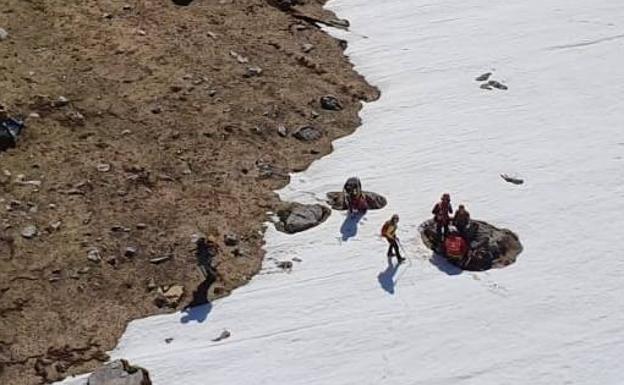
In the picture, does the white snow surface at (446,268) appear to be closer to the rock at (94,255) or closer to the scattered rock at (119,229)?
the rock at (94,255)

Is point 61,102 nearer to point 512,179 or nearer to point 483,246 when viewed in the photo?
point 483,246

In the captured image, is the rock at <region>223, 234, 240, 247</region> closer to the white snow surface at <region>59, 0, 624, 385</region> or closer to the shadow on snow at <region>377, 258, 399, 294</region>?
the white snow surface at <region>59, 0, 624, 385</region>

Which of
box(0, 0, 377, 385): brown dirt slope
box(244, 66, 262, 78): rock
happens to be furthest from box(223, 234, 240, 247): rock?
box(244, 66, 262, 78): rock

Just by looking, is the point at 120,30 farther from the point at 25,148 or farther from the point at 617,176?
the point at 617,176

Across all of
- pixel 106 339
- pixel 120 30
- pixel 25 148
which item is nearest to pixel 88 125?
pixel 25 148

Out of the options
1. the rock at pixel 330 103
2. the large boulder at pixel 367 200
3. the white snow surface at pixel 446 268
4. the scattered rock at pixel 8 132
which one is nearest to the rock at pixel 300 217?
the white snow surface at pixel 446 268

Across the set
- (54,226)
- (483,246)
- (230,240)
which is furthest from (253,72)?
(483,246)
